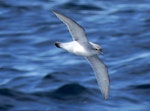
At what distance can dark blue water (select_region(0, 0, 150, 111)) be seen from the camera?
53.4 feet

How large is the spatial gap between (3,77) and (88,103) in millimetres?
2145

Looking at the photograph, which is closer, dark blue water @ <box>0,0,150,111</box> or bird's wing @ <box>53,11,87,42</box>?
bird's wing @ <box>53,11,87,42</box>

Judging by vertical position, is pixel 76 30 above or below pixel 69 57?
above

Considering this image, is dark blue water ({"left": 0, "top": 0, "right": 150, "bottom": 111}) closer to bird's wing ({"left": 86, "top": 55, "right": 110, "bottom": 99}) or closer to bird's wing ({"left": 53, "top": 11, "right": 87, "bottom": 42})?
bird's wing ({"left": 86, "top": 55, "right": 110, "bottom": 99})

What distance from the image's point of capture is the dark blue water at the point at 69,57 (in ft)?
53.4

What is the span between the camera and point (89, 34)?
2039 centimetres

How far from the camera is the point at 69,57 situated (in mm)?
18688

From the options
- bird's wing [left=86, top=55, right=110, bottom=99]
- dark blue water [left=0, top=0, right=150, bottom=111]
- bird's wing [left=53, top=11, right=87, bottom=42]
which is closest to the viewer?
bird's wing [left=53, top=11, right=87, bottom=42]

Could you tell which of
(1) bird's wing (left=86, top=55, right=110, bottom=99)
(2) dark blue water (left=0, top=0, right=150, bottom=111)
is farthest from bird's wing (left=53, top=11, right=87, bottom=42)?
(2) dark blue water (left=0, top=0, right=150, bottom=111)

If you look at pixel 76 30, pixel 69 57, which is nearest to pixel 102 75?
pixel 76 30

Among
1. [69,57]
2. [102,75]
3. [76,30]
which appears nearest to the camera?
[76,30]

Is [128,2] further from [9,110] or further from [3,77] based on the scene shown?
[9,110]

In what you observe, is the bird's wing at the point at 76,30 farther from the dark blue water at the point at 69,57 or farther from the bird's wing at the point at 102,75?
the dark blue water at the point at 69,57

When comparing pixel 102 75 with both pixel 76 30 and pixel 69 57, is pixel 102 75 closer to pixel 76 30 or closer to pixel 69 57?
pixel 76 30
